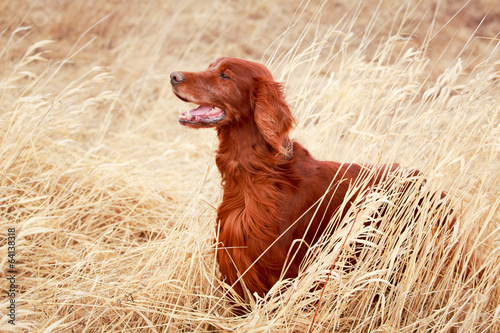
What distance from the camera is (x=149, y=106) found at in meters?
5.03

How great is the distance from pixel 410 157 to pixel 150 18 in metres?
5.37

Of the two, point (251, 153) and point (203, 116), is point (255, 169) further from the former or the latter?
point (203, 116)

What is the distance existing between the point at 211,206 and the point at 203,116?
19.1 inches

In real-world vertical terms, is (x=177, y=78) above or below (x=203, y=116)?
above

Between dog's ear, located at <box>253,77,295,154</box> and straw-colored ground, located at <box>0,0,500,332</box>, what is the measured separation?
0.43 meters

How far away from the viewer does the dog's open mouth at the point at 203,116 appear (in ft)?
6.37

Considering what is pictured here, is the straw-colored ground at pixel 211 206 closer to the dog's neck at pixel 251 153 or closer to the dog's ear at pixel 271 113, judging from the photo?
the dog's neck at pixel 251 153

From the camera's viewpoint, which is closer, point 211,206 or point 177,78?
point 177,78

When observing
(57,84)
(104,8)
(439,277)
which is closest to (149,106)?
(57,84)

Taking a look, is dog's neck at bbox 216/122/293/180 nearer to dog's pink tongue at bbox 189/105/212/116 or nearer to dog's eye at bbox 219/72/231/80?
dog's pink tongue at bbox 189/105/212/116

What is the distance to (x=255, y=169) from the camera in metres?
2.00

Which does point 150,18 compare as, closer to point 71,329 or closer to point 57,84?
point 57,84

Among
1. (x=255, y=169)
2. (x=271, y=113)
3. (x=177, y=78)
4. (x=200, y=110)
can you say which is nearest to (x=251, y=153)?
(x=255, y=169)

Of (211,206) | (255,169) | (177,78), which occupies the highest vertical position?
(177,78)
